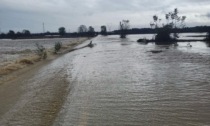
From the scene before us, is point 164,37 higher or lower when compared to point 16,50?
higher

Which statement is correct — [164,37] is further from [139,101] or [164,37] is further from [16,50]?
[139,101]

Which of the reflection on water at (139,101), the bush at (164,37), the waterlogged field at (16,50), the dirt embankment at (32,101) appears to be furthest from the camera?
the bush at (164,37)

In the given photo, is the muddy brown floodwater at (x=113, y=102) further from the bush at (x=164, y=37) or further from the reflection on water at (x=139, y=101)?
the bush at (x=164, y=37)

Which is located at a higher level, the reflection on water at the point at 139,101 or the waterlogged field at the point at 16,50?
the reflection on water at the point at 139,101

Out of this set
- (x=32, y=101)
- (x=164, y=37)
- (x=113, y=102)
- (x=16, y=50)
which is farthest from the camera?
Answer: (x=164, y=37)

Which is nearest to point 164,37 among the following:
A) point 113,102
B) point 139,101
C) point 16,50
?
point 16,50

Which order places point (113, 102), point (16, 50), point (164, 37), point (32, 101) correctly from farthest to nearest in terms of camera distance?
point (164, 37) < point (16, 50) < point (32, 101) < point (113, 102)

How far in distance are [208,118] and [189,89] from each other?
235 inches

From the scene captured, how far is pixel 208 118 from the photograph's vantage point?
11.4 m

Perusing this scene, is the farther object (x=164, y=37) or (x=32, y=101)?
(x=164, y=37)

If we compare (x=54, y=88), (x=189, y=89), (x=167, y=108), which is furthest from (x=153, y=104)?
(x=54, y=88)

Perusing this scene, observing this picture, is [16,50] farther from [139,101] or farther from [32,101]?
[139,101]

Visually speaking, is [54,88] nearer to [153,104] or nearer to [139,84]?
[139,84]

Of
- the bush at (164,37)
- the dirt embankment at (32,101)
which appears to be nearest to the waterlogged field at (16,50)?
the dirt embankment at (32,101)
